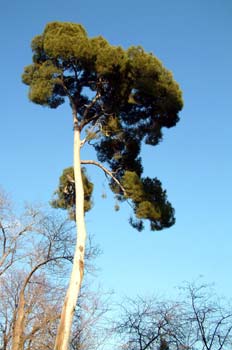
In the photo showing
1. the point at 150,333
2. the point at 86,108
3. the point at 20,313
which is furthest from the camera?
the point at 20,313

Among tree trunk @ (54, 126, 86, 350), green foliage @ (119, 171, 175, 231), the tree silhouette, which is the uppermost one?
the tree silhouette

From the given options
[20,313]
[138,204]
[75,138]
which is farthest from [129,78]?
[20,313]

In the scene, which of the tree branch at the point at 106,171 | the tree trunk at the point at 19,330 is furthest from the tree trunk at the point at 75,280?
the tree trunk at the point at 19,330

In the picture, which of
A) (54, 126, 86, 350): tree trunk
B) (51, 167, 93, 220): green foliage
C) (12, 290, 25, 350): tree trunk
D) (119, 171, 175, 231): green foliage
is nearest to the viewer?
(54, 126, 86, 350): tree trunk

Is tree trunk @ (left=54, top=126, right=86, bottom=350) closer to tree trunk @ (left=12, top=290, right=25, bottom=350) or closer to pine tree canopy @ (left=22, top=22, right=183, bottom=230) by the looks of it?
pine tree canopy @ (left=22, top=22, right=183, bottom=230)

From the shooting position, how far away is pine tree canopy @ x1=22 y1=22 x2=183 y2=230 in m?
12.1

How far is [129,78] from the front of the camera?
12.8 meters

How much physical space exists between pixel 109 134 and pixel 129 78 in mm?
1680

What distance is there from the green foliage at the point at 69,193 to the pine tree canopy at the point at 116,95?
73 centimetres

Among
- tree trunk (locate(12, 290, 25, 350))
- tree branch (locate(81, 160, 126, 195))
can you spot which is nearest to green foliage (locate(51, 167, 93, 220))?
tree branch (locate(81, 160, 126, 195))

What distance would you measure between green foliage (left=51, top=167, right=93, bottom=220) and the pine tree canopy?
0.73 m

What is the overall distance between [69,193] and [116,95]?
311 cm

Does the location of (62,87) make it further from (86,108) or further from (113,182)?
→ (113,182)

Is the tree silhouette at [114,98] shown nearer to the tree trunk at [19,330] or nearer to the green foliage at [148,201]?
the green foliage at [148,201]
